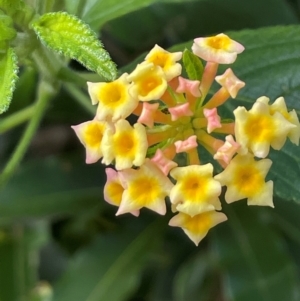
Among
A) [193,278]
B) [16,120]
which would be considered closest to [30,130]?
[16,120]

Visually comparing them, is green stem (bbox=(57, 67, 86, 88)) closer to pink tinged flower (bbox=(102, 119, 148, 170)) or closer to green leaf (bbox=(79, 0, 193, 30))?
green leaf (bbox=(79, 0, 193, 30))

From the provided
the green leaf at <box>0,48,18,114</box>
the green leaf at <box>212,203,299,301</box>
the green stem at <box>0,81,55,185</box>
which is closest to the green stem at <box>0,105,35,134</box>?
the green stem at <box>0,81,55,185</box>

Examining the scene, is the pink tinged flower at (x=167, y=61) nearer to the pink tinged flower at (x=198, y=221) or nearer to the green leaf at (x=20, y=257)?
the pink tinged flower at (x=198, y=221)

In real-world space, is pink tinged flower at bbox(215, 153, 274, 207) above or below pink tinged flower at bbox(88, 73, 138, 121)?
below

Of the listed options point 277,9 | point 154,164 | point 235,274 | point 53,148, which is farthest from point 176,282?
point 154,164

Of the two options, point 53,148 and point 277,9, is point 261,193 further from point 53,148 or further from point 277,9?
point 53,148
